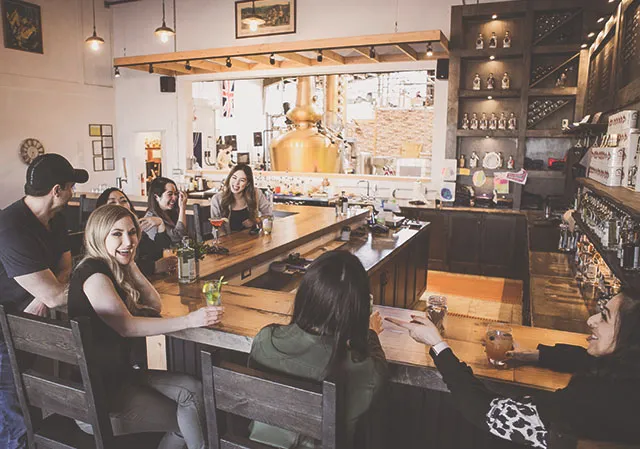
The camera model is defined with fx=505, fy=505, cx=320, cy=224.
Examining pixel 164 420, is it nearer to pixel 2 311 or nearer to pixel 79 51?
pixel 2 311

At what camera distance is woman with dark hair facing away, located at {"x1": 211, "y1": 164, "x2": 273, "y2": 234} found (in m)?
5.19

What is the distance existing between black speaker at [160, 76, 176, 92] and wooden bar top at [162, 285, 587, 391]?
818cm

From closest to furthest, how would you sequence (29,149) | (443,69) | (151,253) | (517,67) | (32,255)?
(32,255), (151,253), (517,67), (443,69), (29,149)

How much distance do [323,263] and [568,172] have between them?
5788 millimetres

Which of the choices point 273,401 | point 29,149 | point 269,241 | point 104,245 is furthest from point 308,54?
point 273,401

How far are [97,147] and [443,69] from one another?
22.8ft

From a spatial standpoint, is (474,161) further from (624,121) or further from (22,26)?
(22,26)

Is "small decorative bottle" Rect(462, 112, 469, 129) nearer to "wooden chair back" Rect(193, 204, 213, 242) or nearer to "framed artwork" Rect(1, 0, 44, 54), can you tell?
"wooden chair back" Rect(193, 204, 213, 242)

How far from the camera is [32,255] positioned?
91.6 inches

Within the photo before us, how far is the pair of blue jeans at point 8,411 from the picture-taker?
2.46 m

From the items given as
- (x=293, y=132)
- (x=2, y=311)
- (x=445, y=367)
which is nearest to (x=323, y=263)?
(x=445, y=367)

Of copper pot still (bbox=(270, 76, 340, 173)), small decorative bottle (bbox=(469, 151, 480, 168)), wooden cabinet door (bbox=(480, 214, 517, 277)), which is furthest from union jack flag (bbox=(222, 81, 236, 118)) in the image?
wooden cabinet door (bbox=(480, 214, 517, 277))

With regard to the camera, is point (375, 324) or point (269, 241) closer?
point (375, 324)

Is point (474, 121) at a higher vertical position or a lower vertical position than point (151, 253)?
higher
